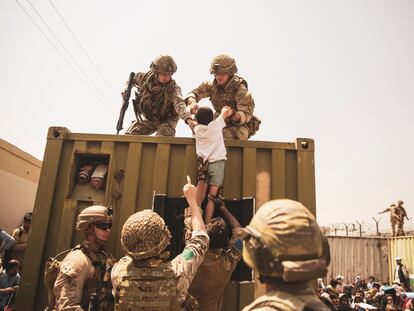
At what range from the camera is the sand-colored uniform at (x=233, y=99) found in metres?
3.75

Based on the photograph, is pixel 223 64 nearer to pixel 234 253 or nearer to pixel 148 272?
pixel 234 253

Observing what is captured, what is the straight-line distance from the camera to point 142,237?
6.32ft

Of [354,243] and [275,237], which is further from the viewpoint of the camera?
[354,243]

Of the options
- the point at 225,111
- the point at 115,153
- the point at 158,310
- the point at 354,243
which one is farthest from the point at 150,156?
the point at 354,243

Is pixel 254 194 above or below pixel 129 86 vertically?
below

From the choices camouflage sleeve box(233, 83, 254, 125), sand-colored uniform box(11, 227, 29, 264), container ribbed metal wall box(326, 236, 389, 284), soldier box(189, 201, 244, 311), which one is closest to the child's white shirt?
soldier box(189, 201, 244, 311)

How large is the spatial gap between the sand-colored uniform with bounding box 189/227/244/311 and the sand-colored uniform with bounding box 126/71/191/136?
1.91 meters

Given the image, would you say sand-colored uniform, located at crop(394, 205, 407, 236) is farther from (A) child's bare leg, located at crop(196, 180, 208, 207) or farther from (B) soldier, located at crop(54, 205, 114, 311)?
(B) soldier, located at crop(54, 205, 114, 311)

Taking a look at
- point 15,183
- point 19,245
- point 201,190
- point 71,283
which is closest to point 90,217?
point 71,283

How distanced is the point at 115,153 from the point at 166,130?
105cm

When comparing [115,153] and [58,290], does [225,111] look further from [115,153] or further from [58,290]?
[58,290]

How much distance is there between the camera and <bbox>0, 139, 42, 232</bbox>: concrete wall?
650cm

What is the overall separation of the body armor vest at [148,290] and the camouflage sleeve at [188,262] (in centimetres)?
5

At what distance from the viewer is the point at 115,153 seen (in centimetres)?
326
